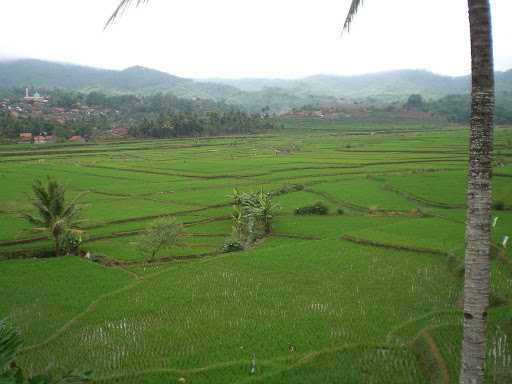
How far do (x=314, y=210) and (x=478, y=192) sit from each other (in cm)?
2122

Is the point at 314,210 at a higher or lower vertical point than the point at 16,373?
lower

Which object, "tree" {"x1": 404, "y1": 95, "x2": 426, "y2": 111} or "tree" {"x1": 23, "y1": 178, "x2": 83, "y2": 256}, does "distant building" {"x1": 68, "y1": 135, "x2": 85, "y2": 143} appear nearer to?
"tree" {"x1": 23, "y1": 178, "x2": 83, "y2": 256}

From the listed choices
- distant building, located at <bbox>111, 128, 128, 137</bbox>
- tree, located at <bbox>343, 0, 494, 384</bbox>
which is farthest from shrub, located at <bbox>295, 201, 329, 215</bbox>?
distant building, located at <bbox>111, 128, 128, 137</bbox>

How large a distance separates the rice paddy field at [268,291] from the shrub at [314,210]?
2.00 feet

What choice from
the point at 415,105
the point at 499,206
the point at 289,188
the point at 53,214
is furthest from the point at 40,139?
the point at 415,105

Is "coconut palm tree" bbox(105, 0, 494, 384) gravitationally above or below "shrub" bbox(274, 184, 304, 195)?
above

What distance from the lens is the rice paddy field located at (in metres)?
9.21

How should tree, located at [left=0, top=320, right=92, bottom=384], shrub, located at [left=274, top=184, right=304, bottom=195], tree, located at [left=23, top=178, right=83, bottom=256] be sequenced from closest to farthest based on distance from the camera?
tree, located at [left=0, top=320, right=92, bottom=384] < tree, located at [left=23, top=178, right=83, bottom=256] < shrub, located at [left=274, top=184, right=304, bottom=195]

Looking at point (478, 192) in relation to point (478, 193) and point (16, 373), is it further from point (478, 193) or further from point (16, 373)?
point (16, 373)

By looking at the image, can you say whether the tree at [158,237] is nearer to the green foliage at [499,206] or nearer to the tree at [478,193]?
the tree at [478,193]

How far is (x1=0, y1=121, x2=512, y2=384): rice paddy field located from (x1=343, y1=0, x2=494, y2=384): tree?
330 centimetres

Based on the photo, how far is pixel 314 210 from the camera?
85.1ft

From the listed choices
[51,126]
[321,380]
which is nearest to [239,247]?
[321,380]

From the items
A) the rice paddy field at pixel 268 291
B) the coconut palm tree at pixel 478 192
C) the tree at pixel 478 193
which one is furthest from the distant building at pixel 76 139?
the tree at pixel 478 193
